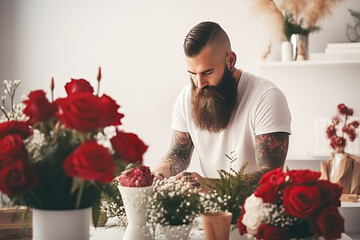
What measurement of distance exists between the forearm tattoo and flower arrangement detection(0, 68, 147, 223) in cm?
119

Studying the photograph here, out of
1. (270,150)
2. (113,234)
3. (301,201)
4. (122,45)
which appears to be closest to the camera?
(301,201)

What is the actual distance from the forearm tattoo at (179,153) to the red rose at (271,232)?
1112mm

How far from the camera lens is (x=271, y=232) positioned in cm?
121

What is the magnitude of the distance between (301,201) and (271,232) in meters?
0.10

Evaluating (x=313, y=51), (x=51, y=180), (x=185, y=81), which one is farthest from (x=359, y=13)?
(x=51, y=180)

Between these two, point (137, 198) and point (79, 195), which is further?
point (137, 198)

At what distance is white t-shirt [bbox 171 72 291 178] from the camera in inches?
88.9

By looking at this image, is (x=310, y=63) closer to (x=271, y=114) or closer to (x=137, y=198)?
(x=271, y=114)

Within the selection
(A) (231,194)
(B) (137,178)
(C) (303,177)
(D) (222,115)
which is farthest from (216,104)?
(C) (303,177)

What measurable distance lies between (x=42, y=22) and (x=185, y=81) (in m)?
1.15

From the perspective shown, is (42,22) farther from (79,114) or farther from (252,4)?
(79,114)

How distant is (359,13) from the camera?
11.4ft

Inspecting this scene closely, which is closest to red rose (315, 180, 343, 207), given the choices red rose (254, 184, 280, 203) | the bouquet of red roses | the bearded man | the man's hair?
the bouquet of red roses

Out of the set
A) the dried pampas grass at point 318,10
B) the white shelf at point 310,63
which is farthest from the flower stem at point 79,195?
the dried pampas grass at point 318,10
